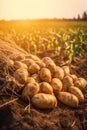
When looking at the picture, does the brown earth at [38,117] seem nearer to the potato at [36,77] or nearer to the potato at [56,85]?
the potato at [56,85]

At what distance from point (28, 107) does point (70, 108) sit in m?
0.82

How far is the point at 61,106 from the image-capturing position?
522 centimetres

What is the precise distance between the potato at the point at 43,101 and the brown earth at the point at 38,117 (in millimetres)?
79

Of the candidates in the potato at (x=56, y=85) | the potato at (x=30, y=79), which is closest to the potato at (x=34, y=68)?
the potato at (x=30, y=79)

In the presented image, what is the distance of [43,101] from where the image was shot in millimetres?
4891

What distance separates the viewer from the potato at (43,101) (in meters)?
4.89

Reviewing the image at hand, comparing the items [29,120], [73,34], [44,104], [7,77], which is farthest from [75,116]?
[73,34]

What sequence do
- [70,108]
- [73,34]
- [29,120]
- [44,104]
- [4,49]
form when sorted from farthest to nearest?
[73,34]
[4,49]
[70,108]
[44,104]
[29,120]

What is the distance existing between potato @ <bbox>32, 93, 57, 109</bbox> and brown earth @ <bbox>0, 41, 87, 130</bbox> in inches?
3.1

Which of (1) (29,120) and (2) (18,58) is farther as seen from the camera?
(2) (18,58)

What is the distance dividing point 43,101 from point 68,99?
54cm

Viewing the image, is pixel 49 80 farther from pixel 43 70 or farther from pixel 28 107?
→ pixel 28 107

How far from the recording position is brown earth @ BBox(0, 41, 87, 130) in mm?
4516

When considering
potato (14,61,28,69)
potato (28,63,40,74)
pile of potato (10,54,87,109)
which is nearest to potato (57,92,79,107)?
pile of potato (10,54,87,109)
